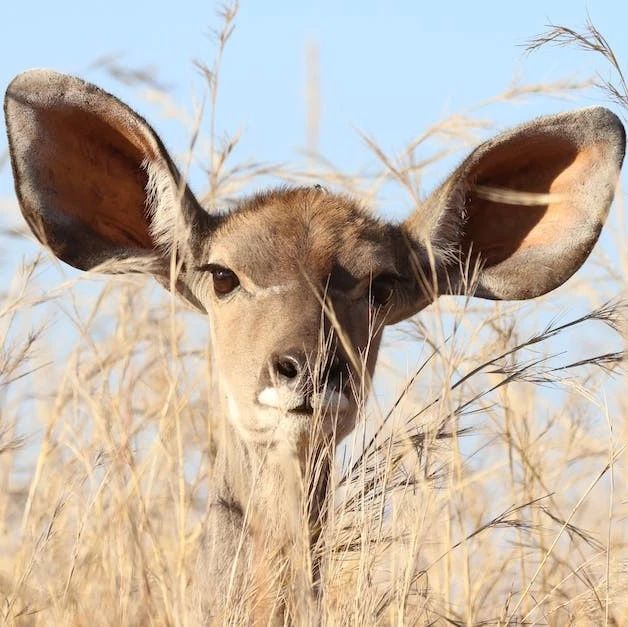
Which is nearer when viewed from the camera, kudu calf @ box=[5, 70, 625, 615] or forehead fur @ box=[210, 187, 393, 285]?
kudu calf @ box=[5, 70, 625, 615]

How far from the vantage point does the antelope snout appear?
4816 millimetres

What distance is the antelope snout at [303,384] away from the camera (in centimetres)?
482

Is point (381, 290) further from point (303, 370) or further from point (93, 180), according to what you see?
point (93, 180)

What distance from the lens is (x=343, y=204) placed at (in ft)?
20.0

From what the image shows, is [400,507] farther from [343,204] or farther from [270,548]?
[343,204]

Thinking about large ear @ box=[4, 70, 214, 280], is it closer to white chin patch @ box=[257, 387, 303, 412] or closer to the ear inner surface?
the ear inner surface

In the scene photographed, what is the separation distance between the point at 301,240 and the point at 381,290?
36cm

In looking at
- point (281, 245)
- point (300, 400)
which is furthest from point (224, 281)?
point (300, 400)

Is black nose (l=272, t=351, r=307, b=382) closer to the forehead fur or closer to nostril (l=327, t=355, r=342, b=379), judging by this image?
nostril (l=327, t=355, r=342, b=379)

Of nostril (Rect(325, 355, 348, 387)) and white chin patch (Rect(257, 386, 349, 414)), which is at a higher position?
nostril (Rect(325, 355, 348, 387))

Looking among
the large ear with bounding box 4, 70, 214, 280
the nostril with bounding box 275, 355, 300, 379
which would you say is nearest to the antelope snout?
the nostril with bounding box 275, 355, 300, 379

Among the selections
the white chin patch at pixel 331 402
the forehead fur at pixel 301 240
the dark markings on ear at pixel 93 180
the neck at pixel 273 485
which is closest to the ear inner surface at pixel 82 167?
the dark markings on ear at pixel 93 180

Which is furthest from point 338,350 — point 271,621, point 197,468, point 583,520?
point 583,520

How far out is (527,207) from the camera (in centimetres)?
617
